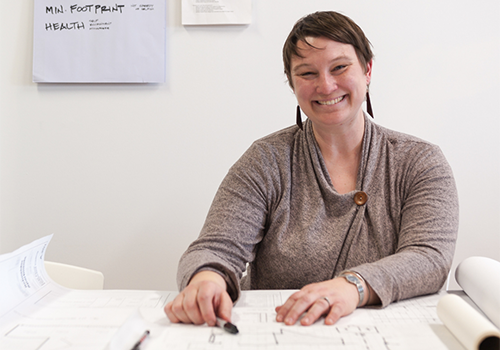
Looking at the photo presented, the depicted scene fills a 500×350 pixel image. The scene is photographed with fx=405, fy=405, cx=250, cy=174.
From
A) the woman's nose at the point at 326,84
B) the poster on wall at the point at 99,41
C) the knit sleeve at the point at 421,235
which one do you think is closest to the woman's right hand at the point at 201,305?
the knit sleeve at the point at 421,235

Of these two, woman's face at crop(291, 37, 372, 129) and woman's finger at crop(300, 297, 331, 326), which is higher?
woman's face at crop(291, 37, 372, 129)

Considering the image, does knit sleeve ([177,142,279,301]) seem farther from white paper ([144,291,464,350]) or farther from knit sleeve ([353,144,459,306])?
knit sleeve ([353,144,459,306])

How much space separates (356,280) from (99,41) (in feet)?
4.15

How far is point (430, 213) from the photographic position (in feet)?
2.94

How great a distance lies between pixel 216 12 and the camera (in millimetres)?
1465

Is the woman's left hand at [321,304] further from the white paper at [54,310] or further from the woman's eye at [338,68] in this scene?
the woman's eye at [338,68]

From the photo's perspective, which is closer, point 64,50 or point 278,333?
point 278,333

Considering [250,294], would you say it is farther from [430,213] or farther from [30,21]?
[30,21]

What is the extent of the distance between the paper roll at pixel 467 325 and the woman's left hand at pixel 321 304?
0.15 m

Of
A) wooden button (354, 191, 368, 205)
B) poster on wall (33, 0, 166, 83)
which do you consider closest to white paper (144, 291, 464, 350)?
wooden button (354, 191, 368, 205)

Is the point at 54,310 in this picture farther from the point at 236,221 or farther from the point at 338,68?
the point at 338,68

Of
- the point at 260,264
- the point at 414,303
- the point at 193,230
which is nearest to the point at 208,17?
the point at 193,230

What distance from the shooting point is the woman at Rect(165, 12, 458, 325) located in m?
0.90

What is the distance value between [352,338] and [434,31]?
4.07 feet
